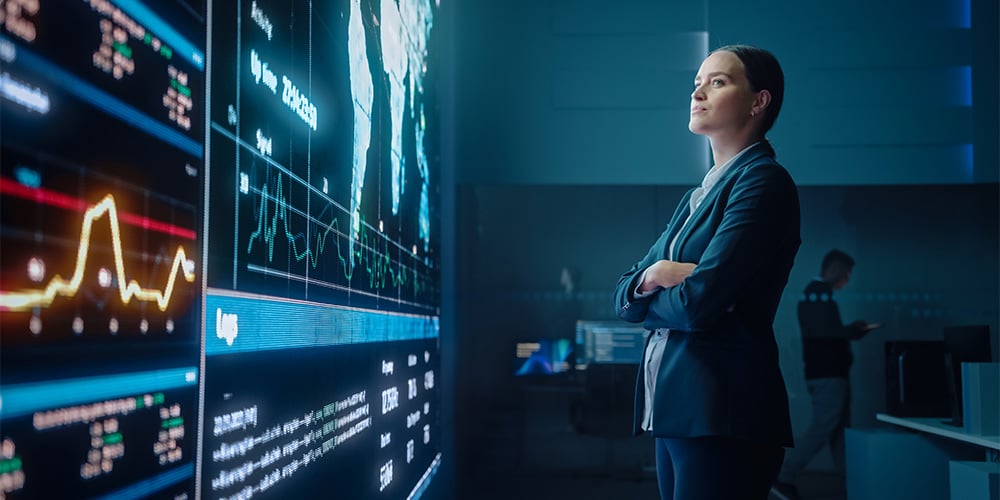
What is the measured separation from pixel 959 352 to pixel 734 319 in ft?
8.40

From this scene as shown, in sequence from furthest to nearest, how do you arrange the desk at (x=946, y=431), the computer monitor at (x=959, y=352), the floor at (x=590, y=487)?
the floor at (x=590, y=487) → the computer monitor at (x=959, y=352) → the desk at (x=946, y=431)

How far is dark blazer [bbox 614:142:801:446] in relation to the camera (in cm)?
143

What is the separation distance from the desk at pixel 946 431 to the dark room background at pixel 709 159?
805 mm

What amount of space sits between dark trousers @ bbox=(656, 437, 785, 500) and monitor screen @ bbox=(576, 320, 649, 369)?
3.00 meters

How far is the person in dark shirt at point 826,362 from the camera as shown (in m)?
4.43

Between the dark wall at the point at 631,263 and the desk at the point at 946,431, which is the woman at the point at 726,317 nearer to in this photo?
the desk at the point at 946,431

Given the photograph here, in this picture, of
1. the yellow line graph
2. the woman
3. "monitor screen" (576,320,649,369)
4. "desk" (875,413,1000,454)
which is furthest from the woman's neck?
"monitor screen" (576,320,649,369)

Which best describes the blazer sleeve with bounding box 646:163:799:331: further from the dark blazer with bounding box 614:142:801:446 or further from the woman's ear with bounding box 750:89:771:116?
the woman's ear with bounding box 750:89:771:116

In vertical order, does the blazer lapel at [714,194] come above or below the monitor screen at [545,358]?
above

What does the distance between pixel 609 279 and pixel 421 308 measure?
65.7 inches

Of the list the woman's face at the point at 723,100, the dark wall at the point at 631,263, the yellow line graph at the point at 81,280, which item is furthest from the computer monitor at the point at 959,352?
the yellow line graph at the point at 81,280

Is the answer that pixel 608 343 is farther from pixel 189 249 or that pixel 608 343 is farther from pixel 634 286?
pixel 189 249

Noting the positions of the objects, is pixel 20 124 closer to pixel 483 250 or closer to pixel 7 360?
pixel 7 360

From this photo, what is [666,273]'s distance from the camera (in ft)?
5.27
